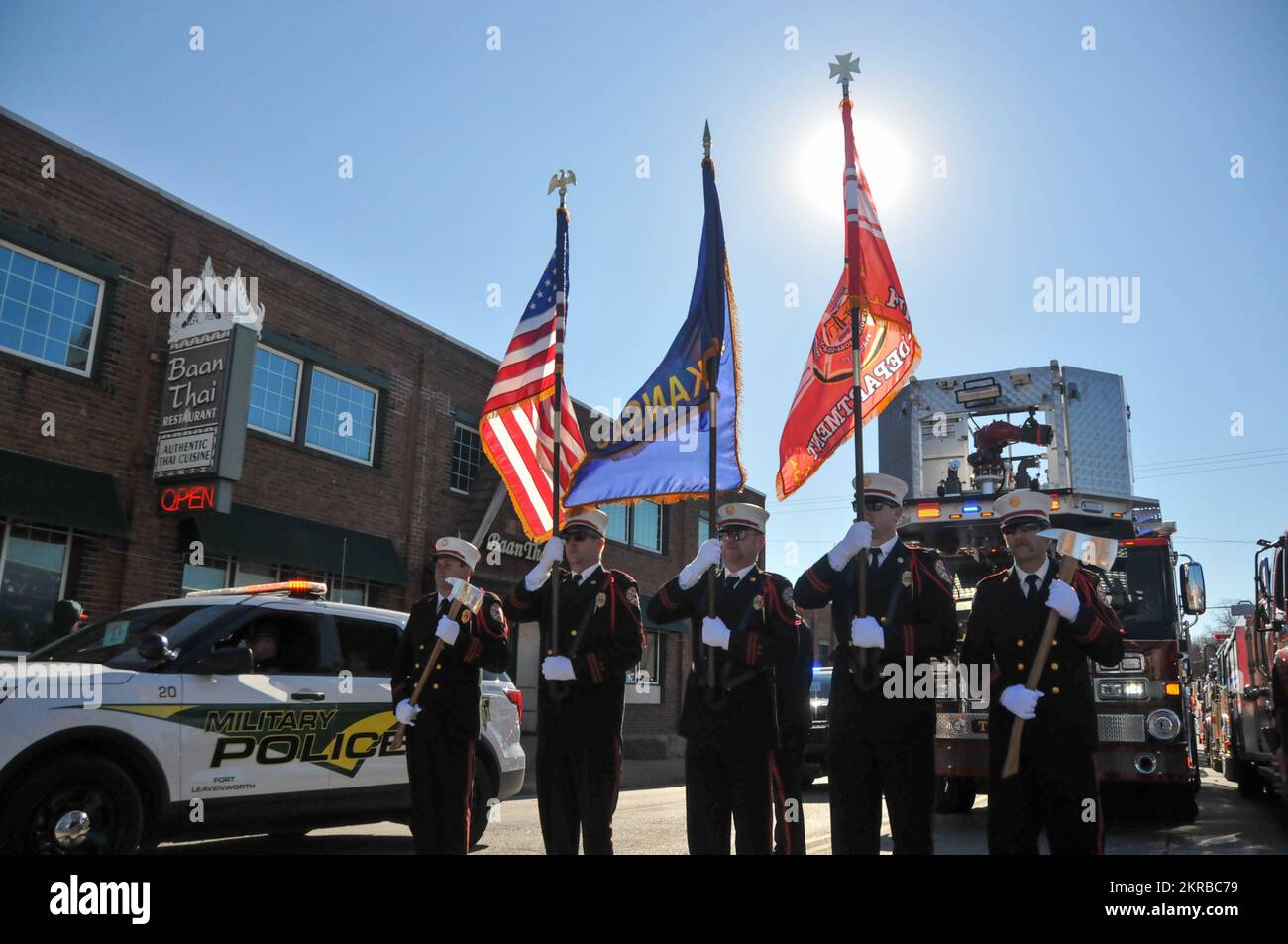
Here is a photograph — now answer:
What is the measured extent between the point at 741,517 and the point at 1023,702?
1.74 meters

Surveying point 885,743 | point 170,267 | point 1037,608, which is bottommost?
point 885,743

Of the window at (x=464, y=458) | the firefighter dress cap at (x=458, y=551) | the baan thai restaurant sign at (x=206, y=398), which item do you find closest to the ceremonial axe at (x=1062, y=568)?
the firefighter dress cap at (x=458, y=551)

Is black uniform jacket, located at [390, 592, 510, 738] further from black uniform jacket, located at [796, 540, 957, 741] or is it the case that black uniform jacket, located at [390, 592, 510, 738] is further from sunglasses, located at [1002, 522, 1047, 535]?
sunglasses, located at [1002, 522, 1047, 535]

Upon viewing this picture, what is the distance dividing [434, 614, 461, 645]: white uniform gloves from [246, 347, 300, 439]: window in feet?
32.8

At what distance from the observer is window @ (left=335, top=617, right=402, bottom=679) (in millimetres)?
7906

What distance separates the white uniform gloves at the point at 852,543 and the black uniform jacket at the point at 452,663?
2.29 metres

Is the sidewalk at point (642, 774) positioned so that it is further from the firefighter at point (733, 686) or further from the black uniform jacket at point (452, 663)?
the firefighter at point (733, 686)

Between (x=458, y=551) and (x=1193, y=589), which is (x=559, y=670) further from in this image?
(x=1193, y=589)

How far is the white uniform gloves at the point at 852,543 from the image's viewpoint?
16.3ft

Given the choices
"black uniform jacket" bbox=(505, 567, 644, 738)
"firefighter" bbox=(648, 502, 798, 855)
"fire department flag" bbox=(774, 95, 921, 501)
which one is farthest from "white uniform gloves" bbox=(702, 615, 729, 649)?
"fire department flag" bbox=(774, 95, 921, 501)
